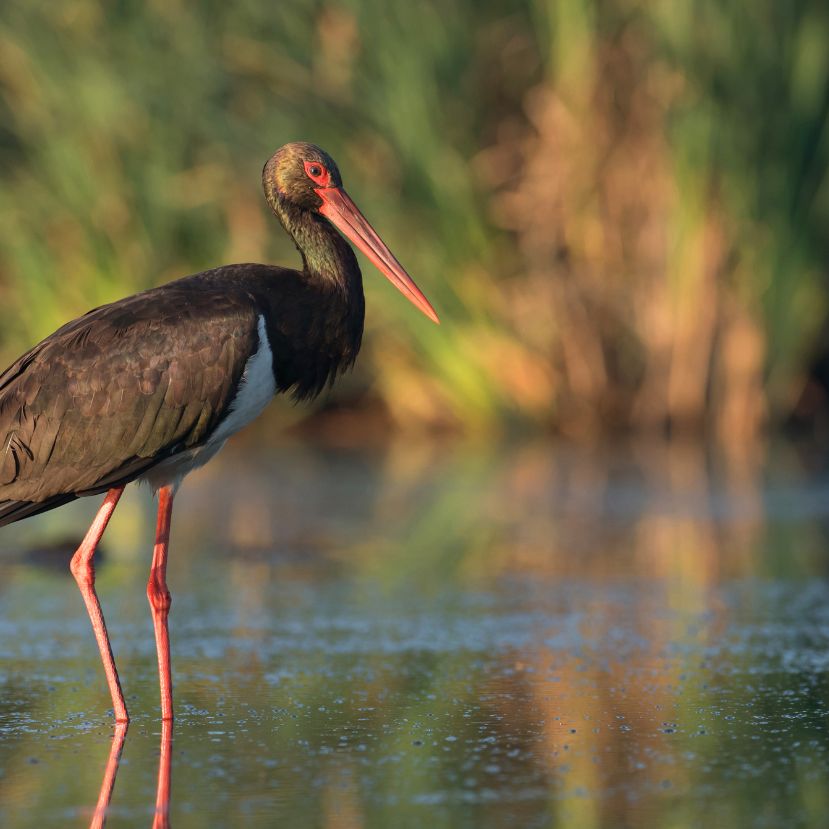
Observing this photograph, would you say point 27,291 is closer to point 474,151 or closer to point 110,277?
point 110,277

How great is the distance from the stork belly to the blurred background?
5781 mm

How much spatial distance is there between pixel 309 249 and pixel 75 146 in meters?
6.35

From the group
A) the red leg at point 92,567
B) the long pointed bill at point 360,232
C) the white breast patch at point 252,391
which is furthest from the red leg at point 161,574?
the long pointed bill at point 360,232

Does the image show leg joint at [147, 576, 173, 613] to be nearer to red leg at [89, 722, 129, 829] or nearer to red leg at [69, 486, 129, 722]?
red leg at [69, 486, 129, 722]

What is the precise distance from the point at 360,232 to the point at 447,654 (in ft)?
4.45

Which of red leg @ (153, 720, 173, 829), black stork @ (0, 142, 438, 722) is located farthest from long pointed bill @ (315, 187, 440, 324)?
red leg @ (153, 720, 173, 829)

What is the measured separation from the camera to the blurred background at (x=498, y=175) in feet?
35.9

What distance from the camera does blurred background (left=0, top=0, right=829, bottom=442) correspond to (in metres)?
10.9

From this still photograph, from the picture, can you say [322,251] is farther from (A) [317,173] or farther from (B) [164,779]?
(B) [164,779]

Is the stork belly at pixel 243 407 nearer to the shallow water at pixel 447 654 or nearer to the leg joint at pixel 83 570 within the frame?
the leg joint at pixel 83 570

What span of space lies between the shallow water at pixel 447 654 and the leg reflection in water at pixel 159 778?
21 mm

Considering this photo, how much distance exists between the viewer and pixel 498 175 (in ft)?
38.8

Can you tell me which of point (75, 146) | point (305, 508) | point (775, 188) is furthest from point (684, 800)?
point (75, 146)

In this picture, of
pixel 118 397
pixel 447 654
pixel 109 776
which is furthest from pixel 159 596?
pixel 109 776
